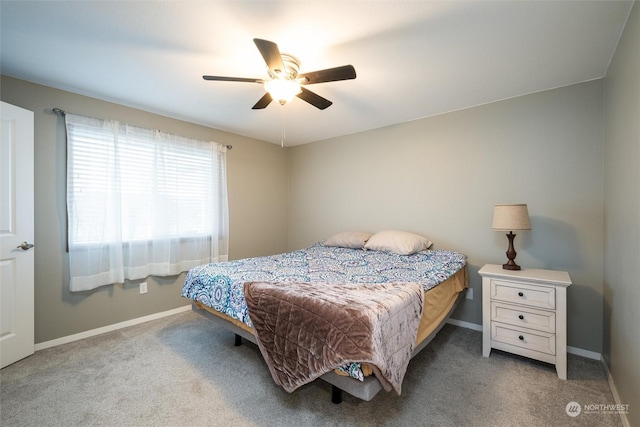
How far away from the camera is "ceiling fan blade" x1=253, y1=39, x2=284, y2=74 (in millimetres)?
1431

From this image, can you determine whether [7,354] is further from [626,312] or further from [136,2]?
[626,312]

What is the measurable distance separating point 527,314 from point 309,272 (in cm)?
177

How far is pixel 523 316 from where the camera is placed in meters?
2.06

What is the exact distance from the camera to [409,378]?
1.90m

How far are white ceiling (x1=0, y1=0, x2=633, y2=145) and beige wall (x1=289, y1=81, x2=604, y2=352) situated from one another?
0.29 meters

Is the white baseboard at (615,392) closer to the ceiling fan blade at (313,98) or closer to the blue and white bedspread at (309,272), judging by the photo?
the blue and white bedspread at (309,272)

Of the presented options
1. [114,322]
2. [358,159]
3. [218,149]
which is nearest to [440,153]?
[358,159]

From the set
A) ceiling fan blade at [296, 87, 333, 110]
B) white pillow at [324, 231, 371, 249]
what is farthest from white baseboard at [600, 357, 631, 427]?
ceiling fan blade at [296, 87, 333, 110]

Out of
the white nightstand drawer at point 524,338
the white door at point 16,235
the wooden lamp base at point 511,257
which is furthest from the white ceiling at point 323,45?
the white nightstand drawer at point 524,338

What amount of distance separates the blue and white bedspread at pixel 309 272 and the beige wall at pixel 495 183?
0.54m

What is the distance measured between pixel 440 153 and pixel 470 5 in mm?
1735

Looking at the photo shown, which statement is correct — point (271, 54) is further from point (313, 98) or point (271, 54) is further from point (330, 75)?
point (313, 98)

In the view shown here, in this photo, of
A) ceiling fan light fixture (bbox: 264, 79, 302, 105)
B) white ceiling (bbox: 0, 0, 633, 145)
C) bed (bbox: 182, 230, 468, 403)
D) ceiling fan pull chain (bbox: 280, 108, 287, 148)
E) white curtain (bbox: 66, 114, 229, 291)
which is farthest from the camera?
ceiling fan pull chain (bbox: 280, 108, 287, 148)

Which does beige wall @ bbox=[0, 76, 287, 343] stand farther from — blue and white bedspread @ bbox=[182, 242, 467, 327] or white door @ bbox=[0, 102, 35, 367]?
blue and white bedspread @ bbox=[182, 242, 467, 327]
